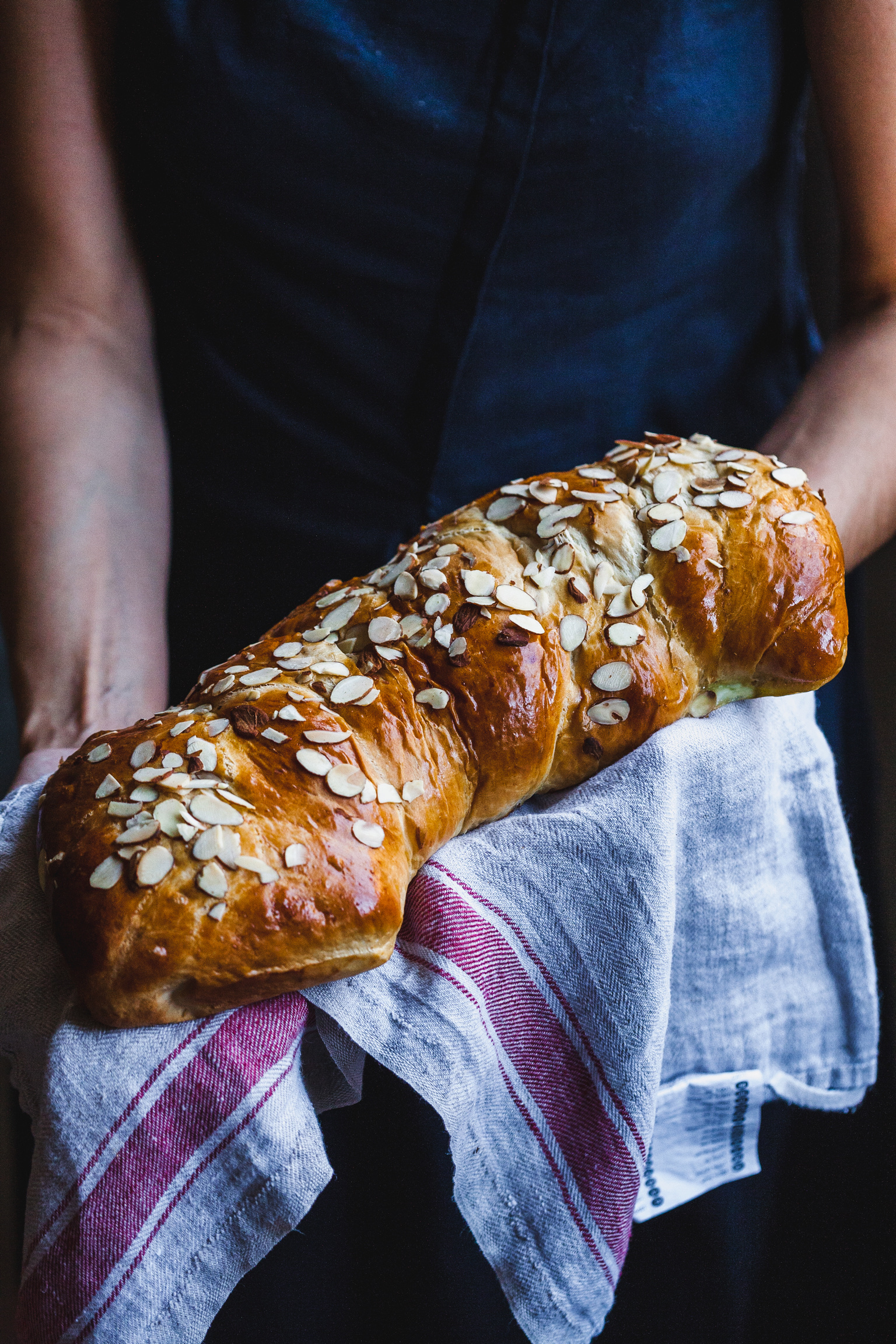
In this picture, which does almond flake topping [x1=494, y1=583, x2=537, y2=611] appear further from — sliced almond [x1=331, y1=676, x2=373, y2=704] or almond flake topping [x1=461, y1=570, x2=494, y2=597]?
sliced almond [x1=331, y1=676, x2=373, y2=704]

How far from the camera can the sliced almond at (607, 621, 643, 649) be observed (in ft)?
2.31

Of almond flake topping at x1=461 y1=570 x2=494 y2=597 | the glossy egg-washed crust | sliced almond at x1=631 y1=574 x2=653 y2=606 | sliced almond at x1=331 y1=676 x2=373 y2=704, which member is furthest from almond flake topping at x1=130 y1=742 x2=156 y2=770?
sliced almond at x1=631 y1=574 x2=653 y2=606

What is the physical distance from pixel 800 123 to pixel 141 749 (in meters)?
0.96

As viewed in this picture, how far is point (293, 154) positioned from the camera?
95 cm

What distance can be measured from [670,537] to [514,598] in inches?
5.0

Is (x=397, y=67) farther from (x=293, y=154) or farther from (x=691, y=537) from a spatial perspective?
(x=691, y=537)

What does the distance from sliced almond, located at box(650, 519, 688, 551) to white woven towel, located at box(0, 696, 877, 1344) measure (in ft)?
0.43

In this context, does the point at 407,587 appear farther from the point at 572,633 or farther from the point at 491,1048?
the point at 491,1048

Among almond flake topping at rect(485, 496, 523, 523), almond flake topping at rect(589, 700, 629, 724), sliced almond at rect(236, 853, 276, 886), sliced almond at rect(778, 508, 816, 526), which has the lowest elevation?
sliced almond at rect(236, 853, 276, 886)

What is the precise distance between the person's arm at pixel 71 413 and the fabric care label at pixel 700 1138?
0.59 meters

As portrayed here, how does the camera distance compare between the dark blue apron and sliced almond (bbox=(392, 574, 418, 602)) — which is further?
the dark blue apron

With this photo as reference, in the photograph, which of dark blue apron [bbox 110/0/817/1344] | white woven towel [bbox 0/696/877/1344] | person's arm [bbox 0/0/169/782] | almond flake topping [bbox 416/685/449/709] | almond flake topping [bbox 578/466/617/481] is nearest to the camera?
white woven towel [bbox 0/696/877/1344]

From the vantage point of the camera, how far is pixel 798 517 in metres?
0.74

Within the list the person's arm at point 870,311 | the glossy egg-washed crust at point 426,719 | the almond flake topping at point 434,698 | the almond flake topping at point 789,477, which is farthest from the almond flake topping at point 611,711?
the person's arm at point 870,311
